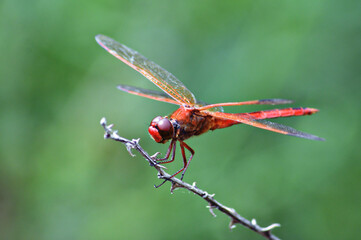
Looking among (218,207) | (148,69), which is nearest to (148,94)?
(148,69)

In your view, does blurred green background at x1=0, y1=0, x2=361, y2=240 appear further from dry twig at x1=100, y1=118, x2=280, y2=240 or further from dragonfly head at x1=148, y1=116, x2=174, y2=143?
dry twig at x1=100, y1=118, x2=280, y2=240

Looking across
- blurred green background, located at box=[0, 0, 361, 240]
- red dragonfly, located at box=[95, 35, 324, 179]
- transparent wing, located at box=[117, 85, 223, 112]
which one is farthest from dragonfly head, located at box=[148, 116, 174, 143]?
blurred green background, located at box=[0, 0, 361, 240]

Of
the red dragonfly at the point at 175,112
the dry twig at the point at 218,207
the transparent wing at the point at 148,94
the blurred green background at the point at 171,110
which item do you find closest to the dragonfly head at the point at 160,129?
the red dragonfly at the point at 175,112

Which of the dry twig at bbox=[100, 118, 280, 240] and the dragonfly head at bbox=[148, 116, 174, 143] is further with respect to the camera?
the dragonfly head at bbox=[148, 116, 174, 143]

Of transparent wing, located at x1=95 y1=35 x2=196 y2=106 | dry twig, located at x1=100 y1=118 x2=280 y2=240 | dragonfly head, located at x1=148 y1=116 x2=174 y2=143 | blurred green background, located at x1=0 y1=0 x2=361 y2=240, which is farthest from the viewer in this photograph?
blurred green background, located at x1=0 y1=0 x2=361 y2=240

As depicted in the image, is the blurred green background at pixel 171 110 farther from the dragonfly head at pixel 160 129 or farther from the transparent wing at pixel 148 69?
the dragonfly head at pixel 160 129

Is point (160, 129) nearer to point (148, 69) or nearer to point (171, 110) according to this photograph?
point (148, 69)

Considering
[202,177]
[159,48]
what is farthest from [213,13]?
[202,177]
